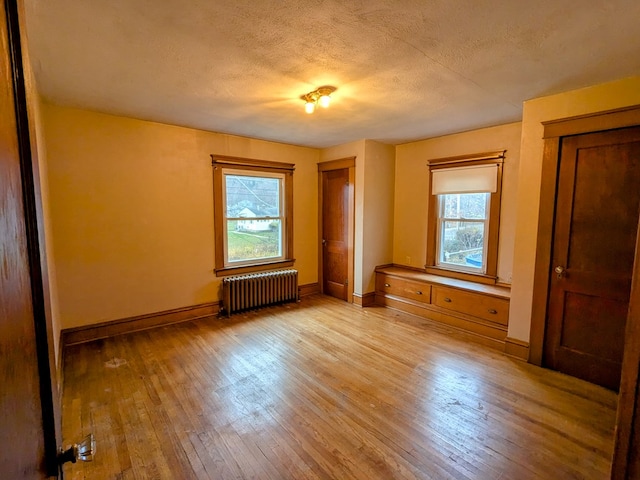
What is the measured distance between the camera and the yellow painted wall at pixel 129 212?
3156mm

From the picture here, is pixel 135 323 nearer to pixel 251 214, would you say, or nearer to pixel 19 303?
pixel 251 214

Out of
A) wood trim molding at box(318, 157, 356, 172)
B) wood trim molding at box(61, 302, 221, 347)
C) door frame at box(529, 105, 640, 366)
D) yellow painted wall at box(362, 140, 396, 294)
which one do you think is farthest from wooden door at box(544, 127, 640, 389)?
wood trim molding at box(61, 302, 221, 347)

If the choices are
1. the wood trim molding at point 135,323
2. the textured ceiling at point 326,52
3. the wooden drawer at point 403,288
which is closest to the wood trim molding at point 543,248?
Result: the textured ceiling at point 326,52

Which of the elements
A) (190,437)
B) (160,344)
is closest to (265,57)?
(190,437)

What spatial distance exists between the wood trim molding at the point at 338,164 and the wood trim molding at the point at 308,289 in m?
1.97

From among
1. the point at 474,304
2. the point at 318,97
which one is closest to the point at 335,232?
the point at 474,304

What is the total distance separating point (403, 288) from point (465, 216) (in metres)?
1.30

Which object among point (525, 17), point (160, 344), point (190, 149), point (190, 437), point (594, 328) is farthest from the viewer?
point (190, 149)

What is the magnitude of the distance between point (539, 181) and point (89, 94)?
13.7 ft

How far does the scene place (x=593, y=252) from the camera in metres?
2.58

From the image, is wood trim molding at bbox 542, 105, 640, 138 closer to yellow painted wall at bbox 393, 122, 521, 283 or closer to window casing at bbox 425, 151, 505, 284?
yellow painted wall at bbox 393, 122, 521, 283

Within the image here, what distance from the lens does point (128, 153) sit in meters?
3.47

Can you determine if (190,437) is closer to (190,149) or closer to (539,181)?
(190,149)

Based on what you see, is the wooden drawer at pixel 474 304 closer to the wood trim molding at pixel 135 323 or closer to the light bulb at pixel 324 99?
the light bulb at pixel 324 99
